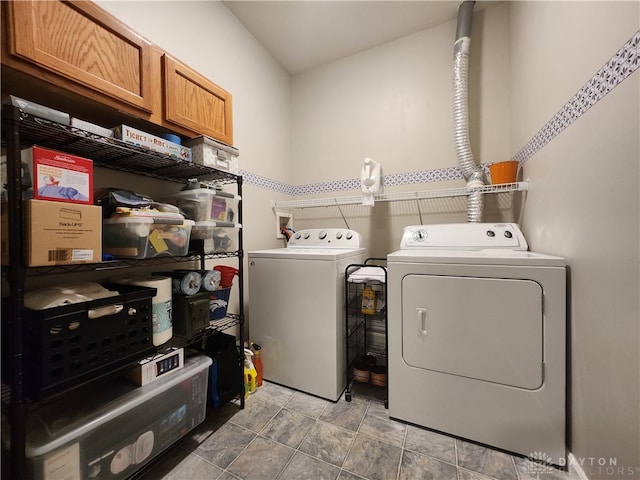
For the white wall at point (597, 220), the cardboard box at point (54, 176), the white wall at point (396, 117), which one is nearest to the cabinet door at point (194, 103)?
the cardboard box at point (54, 176)

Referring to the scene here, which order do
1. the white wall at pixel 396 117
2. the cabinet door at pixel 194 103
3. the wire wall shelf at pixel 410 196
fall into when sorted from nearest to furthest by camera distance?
the cabinet door at pixel 194 103, the wire wall shelf at pixel 410 196, the white wall at pixel 396 117

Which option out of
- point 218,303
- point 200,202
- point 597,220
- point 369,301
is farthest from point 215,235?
point 597,220

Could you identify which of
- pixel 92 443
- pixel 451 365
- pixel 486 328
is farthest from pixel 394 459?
pixel 92 443

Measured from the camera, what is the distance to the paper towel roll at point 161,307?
1.11m

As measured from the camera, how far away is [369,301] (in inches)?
68.1

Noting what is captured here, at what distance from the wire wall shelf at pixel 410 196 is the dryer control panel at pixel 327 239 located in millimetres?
285

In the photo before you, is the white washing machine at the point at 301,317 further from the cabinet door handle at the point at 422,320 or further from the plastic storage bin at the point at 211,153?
the plastic storage bin at the point at 211,153

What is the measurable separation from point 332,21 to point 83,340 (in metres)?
2.59

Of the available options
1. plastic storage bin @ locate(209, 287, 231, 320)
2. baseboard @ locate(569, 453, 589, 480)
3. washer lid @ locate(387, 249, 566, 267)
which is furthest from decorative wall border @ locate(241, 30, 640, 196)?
baseboard @ locate(569, 453, 589, 480)

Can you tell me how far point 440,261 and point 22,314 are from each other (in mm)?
1652

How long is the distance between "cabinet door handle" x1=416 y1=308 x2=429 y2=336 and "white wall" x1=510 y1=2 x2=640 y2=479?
599 mm

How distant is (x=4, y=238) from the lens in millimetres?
778

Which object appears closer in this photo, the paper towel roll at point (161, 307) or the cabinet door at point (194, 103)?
the paper towel roll at point (161, 307)

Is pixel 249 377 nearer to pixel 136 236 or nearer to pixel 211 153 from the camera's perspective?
pixel 136 236
